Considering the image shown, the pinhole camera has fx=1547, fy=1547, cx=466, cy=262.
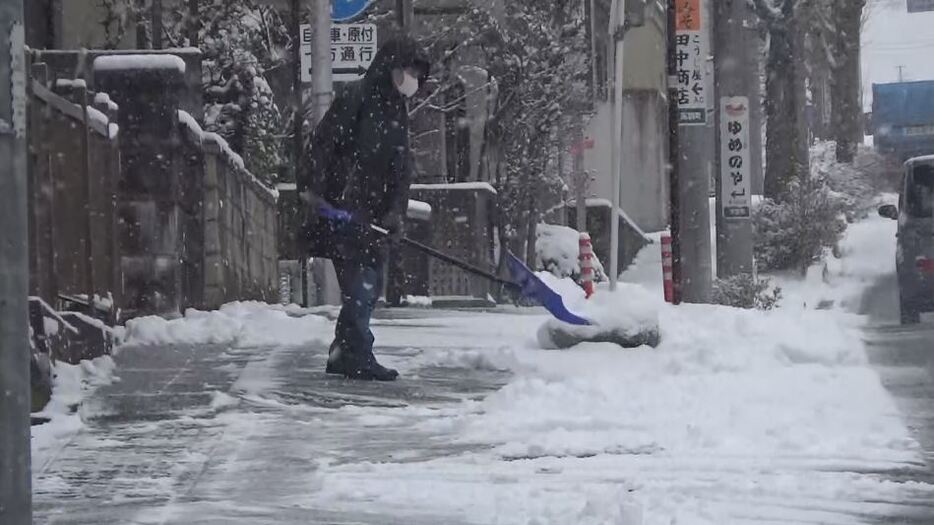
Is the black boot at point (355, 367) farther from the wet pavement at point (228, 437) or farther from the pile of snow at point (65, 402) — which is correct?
the pile of snow at point (65, 402)

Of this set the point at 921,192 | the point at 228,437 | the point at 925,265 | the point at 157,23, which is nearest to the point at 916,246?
the point at 925,265

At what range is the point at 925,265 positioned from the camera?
15586 millimetres

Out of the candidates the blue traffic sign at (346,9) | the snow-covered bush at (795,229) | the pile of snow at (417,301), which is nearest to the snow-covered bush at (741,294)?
the pile of snow at (417,301)

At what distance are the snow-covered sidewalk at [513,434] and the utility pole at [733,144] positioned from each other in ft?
27.3

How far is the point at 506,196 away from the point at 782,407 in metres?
17.8

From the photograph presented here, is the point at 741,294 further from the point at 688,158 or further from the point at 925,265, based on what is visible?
the point at 925,265

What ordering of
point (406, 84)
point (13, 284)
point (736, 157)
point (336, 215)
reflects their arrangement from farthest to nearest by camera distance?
1. point (736, 157)
2. point (406, 84)
3. point (336, 215)
4. point (13, 284)

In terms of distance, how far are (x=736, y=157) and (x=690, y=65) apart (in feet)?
8.50

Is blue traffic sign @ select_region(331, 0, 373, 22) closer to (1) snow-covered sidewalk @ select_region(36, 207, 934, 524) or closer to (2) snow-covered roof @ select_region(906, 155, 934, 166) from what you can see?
(2) snow-covered roof @ select_region(906, 155, 934, 166)

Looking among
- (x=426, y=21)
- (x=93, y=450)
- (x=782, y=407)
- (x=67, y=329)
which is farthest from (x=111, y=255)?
(x=426, y=21)

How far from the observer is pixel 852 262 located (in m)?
27.9

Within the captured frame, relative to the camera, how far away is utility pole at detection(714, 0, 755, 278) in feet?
60.6

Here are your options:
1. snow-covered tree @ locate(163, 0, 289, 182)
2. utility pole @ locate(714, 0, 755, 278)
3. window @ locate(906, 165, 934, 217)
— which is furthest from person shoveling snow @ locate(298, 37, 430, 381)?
snow-covered tree @ locate(163, 0, 289, 182)

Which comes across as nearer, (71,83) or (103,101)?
(71,83)
